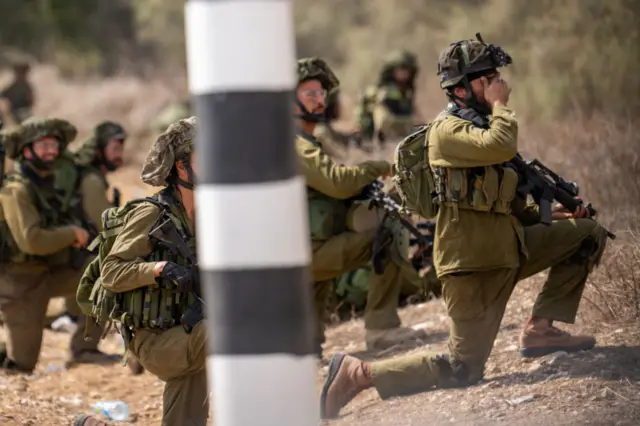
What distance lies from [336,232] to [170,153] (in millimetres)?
2531

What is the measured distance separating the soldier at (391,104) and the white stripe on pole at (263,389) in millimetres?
10237

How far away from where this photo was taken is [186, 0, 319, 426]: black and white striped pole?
2961 millimetres

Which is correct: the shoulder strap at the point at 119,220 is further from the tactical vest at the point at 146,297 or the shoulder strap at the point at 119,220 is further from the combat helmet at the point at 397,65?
the combat helmet at the point at 397,65

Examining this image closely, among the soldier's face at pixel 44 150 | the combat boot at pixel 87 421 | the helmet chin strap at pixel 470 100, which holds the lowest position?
the combat boot at pixel 87 421

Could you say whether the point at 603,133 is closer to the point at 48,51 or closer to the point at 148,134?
the point at 148,134

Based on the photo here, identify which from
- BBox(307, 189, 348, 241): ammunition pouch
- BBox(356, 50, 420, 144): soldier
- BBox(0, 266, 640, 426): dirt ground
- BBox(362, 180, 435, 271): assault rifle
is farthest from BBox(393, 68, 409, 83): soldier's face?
BBox(307, 189, 348, 241): ammunition pouch

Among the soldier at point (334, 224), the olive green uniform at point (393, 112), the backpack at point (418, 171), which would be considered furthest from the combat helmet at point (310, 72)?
the olive green uniform at point (393, 112)

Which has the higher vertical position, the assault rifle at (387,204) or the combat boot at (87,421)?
the assault rifle at (387,204)

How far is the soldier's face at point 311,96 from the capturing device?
7.59 m

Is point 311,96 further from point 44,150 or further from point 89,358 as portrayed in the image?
point 89,358

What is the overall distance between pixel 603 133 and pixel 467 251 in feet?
21.4

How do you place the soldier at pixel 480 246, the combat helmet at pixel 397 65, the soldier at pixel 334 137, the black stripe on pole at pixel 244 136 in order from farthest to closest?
the combat helmet at pixel 397 65 < the soldier at pixel 334 137 < the soldier at pixel 480 246 < the black stripe on pole at pixel 244 136

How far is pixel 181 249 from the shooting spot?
17.9 ft

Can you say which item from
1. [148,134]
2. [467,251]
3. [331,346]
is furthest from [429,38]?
[467,251]
